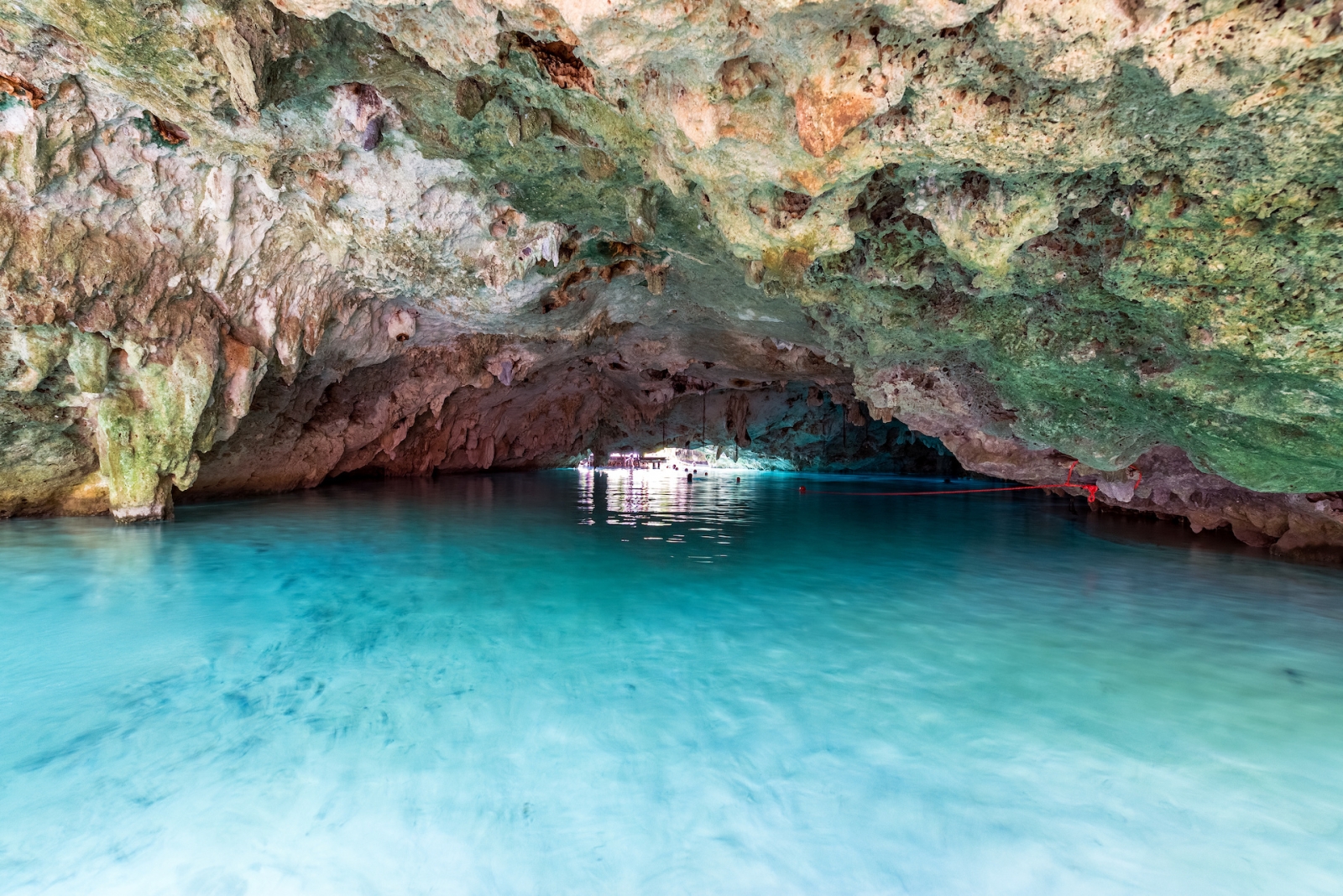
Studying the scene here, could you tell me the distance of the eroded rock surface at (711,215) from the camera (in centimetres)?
320

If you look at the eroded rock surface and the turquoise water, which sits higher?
the eroded rock surface

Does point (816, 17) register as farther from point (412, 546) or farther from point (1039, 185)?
point (412, 546)

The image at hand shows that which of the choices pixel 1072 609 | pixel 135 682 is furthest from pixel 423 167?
pixel 1072 609

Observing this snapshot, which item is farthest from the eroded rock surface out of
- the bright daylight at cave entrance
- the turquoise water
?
the turquoise water

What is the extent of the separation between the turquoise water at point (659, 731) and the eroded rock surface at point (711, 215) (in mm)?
1971

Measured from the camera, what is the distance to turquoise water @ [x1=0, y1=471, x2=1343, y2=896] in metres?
2.32

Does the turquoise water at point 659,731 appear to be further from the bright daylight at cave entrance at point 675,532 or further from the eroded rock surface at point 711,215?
the eroded rock surface at point 711,215

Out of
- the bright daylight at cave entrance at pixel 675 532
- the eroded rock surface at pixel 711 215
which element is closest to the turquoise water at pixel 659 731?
the bright daylight at cave entrance at pixel 675 532

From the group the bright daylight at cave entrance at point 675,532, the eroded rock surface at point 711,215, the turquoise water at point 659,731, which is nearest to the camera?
the turquoise water at point 659,731

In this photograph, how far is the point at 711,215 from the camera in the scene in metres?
5.51

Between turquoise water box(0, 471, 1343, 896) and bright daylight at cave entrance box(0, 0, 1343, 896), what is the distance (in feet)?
0.08

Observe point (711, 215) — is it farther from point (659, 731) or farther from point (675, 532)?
point (675, 532)

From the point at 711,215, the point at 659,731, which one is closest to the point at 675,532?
the point at 711,215

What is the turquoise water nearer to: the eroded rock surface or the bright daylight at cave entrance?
the bright daylight at cave entrance
